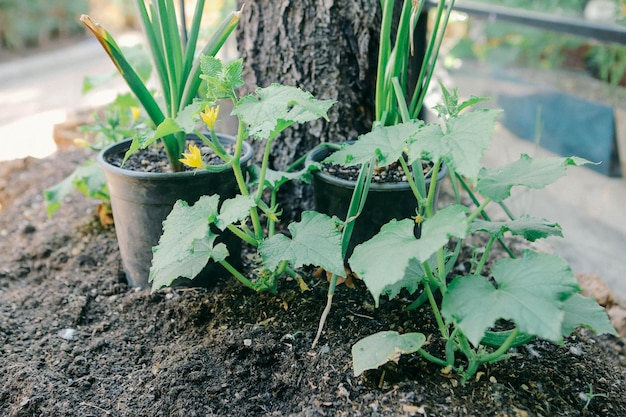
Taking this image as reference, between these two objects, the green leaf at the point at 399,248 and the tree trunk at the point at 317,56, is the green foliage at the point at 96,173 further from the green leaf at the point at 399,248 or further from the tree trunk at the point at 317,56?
the green leaf at the point at 399,248

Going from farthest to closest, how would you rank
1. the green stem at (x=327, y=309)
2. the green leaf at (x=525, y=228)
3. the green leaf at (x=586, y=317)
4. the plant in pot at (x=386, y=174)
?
1. the plant in pot at (x=386, y=174)
2. the green stem at (x=327, y=309)
3. the green leaf at (x=525, y=228)
4. the green leaf at (x=586, y=317)

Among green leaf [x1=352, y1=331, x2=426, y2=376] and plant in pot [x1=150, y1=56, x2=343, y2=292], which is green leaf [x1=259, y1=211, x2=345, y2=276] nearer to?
plant in pot [x1=150, y1=56, x2=343, y2=292]

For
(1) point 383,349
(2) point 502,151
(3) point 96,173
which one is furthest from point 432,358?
(2) point 502,151

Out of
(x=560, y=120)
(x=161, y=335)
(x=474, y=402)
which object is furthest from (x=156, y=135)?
(x=560, y=120)

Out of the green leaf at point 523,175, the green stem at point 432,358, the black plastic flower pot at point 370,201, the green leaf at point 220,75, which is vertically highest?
the green leaf at point 220,75

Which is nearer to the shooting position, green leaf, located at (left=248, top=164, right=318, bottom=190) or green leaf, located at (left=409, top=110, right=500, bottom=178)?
green leaf, located at (left=409, top=110, right=500, bottom=178)

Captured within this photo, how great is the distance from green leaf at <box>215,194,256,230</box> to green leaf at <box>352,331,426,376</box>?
362mm

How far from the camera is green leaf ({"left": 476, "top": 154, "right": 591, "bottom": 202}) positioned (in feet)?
3.74

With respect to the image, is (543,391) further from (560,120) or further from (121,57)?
(560,120)

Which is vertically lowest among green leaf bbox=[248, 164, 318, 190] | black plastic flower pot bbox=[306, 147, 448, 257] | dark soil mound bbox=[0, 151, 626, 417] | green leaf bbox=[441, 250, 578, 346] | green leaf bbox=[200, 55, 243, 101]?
dark soil mound bbox=[0, 151, 626, 417]

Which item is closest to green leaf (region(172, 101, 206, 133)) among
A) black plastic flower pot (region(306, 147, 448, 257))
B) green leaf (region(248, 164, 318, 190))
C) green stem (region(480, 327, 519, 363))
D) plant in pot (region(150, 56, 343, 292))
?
plant in pot (region(150, 56, 343, 292))

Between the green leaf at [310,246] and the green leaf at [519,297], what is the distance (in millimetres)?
281

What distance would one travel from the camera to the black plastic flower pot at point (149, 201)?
4.88ft

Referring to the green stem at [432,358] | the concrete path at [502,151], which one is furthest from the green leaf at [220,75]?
the concrete path at [502,151]
